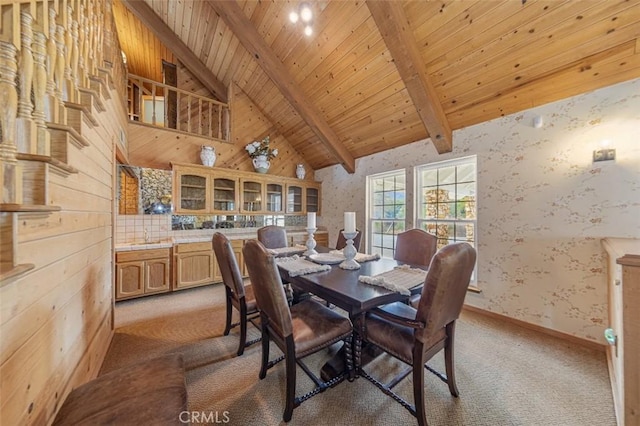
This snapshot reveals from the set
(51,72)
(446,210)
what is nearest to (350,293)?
(51,72)

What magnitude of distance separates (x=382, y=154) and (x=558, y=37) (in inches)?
92.0

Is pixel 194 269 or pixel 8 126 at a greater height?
pixel 8 126

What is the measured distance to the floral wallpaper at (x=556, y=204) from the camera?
2010 millimetres

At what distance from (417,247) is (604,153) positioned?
5.86ft

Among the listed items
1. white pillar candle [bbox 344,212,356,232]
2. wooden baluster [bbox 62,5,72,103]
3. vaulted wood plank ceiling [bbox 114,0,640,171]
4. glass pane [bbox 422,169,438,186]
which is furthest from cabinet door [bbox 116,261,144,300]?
glass pane [bbox 422,169,438,186]

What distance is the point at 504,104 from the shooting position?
2564mm

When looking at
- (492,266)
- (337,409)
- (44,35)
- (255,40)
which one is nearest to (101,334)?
(337,409)

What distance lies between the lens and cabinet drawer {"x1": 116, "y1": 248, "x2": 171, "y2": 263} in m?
3.03

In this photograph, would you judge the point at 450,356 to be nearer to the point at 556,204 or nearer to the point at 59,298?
the point at 556,204

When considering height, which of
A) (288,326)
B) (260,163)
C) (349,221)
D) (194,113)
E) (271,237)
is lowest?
(288,326)

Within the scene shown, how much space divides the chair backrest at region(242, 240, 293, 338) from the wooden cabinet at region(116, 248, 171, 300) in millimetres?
2588

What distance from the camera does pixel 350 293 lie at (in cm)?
144

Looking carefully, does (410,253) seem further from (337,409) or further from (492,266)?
(337,409)

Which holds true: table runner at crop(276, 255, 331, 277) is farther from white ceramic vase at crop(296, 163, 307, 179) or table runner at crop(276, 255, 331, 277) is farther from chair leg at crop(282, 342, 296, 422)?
white ceramic vase at crop(296, 163, 307, 179)
